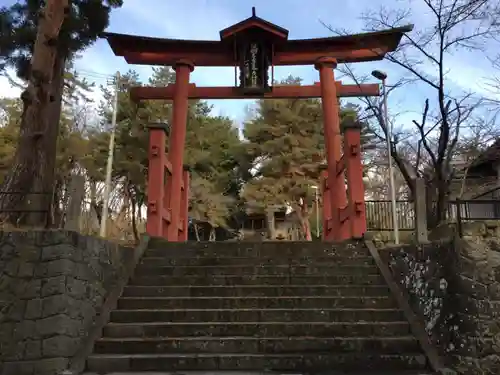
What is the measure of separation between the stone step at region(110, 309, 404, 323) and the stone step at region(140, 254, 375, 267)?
1.28 metres

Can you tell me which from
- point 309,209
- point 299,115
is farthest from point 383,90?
point 309,209

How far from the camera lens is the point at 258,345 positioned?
5105mm

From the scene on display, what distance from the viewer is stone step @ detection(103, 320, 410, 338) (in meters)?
5.35

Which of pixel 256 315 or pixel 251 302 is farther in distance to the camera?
pixel 251 302

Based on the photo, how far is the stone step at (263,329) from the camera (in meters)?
5.35

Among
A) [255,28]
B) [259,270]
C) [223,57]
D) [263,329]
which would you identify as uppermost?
[255,28]

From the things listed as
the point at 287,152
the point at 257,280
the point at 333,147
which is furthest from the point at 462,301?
the point at 287,152

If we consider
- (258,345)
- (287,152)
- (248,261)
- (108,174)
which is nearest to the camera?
(258,345)

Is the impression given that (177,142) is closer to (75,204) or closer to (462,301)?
(75,204)

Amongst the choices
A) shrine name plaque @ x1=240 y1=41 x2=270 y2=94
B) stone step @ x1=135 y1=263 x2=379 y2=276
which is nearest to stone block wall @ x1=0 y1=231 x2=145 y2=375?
stone step @ x1=135 y1=263 x2=379 y2=276

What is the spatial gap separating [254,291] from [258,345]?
1116 mm

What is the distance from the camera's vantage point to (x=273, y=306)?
5871mm

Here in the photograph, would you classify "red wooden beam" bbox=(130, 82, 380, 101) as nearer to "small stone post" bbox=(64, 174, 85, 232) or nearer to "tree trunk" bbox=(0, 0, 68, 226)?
"tree trunk" bbox=(0, 0, 68, 226)

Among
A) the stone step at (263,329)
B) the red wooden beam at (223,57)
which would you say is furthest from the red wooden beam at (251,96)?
Answer: the stone step at (263,329)
